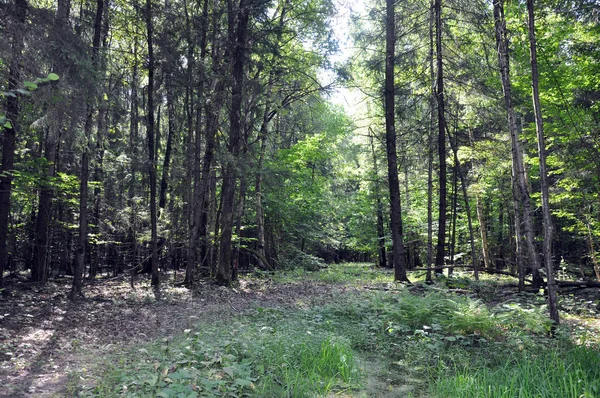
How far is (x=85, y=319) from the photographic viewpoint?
779cm

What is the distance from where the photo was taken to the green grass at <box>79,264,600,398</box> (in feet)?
12.9

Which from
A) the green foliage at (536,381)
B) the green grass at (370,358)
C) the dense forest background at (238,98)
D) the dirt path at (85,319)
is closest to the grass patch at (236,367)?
the green grass at (370,358)

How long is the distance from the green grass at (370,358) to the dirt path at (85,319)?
2.17 feet

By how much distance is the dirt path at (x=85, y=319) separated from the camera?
15.8 ft

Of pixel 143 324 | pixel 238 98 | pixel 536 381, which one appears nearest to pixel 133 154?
pixel 238 98

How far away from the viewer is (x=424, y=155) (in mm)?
15625

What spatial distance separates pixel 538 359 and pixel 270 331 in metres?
3.84

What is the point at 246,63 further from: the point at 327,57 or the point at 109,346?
the point at 109,346

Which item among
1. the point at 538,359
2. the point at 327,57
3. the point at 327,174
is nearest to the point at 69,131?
the point at 538,359

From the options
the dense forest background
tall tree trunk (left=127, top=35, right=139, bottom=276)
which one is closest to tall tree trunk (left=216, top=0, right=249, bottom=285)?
the dense forest background

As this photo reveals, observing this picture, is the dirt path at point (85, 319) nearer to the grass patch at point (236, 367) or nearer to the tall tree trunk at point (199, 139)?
the grass patch at point (236, 367)

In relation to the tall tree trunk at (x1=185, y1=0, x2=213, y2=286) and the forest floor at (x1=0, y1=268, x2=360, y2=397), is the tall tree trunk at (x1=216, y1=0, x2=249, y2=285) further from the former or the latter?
the forest floor at (x1=0, y1=268, x2=360, y2=397)

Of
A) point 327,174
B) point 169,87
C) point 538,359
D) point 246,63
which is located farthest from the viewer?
point 327,174

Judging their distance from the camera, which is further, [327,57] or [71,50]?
[327,57]
